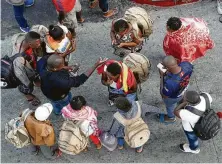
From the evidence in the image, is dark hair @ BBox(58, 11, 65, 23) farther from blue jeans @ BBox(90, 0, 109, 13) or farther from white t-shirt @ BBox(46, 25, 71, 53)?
blue jeans @ BBox(90, 0, 109, 13)

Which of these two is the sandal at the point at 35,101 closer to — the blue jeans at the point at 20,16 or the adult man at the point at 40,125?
the adult man at the point at 40,125

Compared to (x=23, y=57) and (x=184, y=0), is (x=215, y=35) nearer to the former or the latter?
(x=184, y=0)

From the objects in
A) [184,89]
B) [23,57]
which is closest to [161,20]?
[184,89]

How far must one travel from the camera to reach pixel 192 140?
602 centimetres

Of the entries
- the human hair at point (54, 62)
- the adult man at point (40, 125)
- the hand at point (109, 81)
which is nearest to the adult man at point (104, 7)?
the hand at point (109, 81)

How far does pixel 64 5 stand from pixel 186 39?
217cm

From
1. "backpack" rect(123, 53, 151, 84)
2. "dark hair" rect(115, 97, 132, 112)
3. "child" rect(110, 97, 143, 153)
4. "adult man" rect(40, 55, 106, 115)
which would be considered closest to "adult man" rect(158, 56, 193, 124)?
"backpack" rect(123, 53, 151, 84)

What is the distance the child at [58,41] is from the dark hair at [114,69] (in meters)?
0.98

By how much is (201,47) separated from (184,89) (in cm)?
77

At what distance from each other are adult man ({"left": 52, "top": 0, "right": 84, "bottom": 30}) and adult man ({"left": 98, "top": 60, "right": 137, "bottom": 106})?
1.52 m

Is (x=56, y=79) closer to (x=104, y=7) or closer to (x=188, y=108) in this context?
(x=188, y=108)

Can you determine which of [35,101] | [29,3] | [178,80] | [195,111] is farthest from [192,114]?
[29,3]

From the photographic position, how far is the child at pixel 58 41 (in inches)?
247

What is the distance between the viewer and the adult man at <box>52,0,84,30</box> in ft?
23.5
